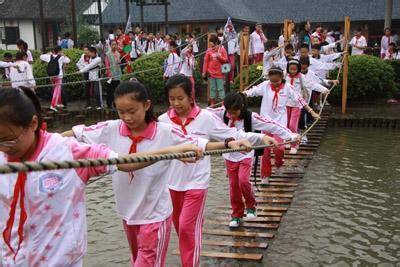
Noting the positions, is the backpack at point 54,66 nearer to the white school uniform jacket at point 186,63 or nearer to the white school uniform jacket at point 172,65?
the white school uniform jacket at point 172,65

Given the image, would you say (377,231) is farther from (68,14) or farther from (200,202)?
(68,14)

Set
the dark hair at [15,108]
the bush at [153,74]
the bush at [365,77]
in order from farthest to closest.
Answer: the bush at [153,74], the bush at [365,77], the dark hair at [15,108]

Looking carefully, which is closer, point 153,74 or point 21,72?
point 21,72

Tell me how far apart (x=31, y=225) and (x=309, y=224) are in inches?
172

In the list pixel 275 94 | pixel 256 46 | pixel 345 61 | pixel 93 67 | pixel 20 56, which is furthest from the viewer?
pixel 256 46

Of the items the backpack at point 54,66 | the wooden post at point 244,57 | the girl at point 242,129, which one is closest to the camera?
the girl at point 242,129

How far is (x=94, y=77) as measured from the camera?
1466cm

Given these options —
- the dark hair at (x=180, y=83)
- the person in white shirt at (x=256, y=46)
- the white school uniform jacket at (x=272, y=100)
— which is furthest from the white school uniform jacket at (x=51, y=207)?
the person in white shirt at (x=256, y=46)

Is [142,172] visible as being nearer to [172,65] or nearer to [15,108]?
[15,108]

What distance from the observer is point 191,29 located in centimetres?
2866

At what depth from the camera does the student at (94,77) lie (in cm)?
1438

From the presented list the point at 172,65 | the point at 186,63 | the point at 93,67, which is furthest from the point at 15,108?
the point at 186,63

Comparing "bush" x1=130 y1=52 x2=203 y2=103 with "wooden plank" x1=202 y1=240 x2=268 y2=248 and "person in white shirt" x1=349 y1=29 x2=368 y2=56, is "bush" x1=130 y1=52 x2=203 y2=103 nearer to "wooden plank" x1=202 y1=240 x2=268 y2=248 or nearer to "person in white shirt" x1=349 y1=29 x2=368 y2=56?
"person in white shirt" x1=349 y1=29 x2=368 y2=56

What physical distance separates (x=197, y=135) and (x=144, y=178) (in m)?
1.02
